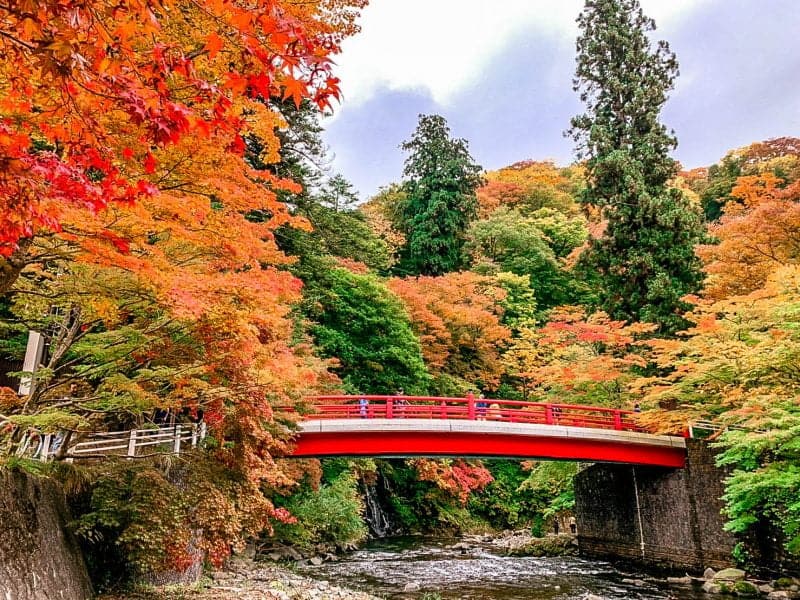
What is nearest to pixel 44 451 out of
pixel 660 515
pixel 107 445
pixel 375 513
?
pixel 107 445

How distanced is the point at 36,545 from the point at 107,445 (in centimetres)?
487

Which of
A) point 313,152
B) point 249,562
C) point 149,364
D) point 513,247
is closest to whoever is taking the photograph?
point 149,364

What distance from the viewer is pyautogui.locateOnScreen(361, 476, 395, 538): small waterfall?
72.1 feet

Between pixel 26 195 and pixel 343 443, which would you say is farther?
pixel 343 443

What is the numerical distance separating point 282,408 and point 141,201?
301 inches

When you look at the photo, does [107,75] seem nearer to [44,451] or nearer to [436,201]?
[44,451]

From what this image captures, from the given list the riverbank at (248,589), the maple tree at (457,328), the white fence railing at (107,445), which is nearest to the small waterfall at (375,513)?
the maple tree at (457,328)

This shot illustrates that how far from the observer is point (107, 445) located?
10555 millimetres

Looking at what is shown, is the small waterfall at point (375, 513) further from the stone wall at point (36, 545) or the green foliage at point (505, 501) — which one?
the stone wall at point (36, 545)

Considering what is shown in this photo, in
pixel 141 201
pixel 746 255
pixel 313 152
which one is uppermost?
pixel 313 152

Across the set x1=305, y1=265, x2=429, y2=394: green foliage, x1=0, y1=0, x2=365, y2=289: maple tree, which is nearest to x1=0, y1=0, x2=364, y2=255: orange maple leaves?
x1=0, y1=0, x2=365, y2=289: maple tree

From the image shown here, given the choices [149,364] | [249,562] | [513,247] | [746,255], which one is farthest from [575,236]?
[149,364]

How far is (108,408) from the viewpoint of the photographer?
286 inches

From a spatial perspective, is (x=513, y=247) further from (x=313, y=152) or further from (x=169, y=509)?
(x=169, y=509)
